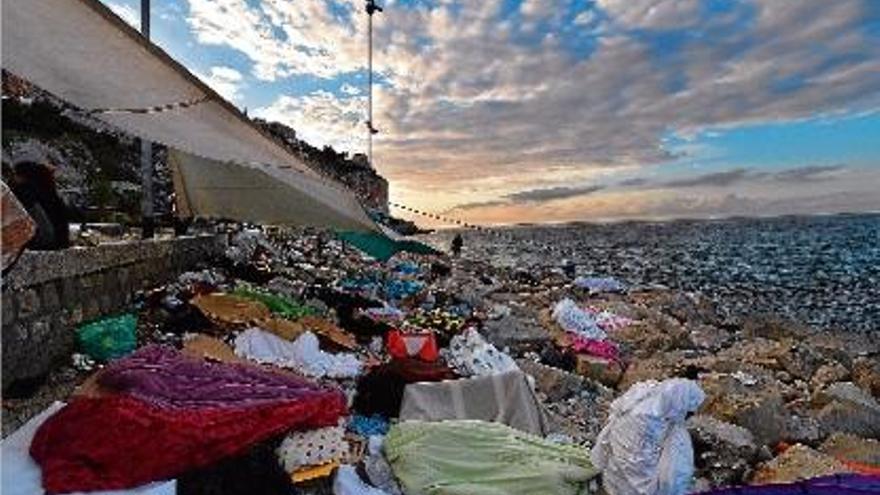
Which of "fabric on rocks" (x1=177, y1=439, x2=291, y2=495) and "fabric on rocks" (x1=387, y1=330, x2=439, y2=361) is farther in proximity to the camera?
"fabric on rocks" (x1=387, y1=330, x2=439, y2=361)

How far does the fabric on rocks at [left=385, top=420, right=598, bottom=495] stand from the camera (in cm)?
540

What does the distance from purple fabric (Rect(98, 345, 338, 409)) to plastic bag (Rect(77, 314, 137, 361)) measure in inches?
70.9

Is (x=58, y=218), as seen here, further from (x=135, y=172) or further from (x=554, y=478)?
(x=135, y=172)

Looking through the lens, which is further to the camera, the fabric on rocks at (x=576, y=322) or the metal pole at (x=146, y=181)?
the fabric on rocks at (x=576, y=322)

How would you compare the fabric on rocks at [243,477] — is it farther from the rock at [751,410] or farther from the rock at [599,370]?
the rock at [599,370]

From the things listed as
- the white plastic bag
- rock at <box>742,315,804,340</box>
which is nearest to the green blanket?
the white plastic bag

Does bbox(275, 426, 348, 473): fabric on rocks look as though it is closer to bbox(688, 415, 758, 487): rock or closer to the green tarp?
bbox(688, 415, 758, 487): rock

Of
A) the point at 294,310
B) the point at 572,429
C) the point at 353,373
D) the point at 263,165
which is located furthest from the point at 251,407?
the point at 294,310

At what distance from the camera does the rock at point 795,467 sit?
7.07 metres

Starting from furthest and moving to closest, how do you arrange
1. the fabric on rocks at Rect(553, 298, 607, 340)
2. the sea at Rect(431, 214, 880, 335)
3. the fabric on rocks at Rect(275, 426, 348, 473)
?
1. the sea at Rect(431, 214, 880, 335)
2. the fabric on rocks at Rect(553, 298, 607, 340)
3. the fabric on rocks at Rect(275, 426, 348, 473)

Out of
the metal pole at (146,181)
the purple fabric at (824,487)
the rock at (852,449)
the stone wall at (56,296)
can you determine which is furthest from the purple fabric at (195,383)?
the metal pole at (146,181)

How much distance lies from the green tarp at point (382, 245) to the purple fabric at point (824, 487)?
A: 802 cm

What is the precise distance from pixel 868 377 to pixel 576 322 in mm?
5344

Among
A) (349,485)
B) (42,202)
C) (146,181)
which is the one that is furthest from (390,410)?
(146,181)
